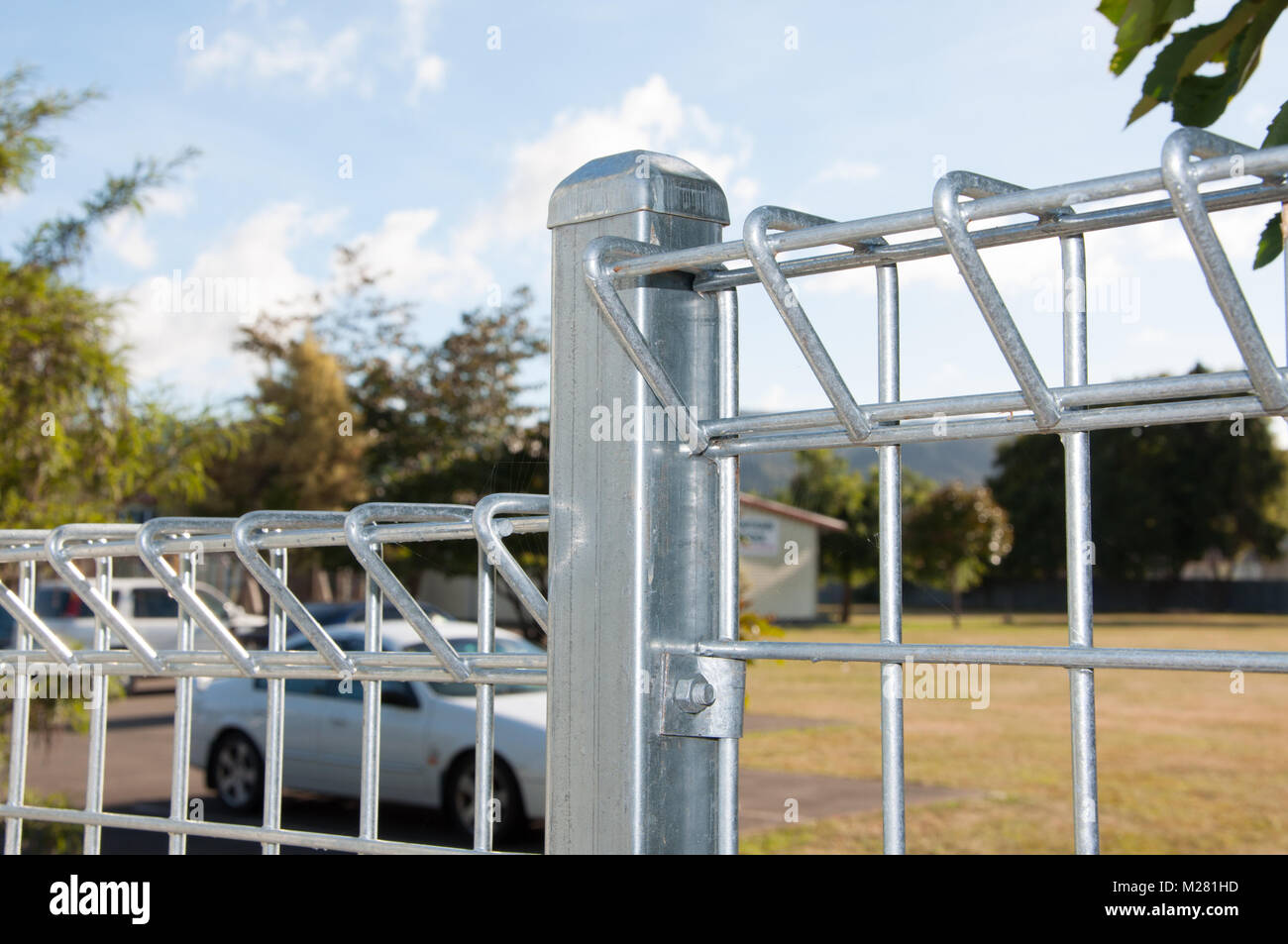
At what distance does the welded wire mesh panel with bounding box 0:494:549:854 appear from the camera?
144cm

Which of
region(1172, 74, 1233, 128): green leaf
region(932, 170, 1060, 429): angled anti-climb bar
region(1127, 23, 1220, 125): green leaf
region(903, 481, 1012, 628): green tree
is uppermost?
region(903, 481, 1012, 628): green tree

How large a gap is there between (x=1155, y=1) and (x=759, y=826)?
8.16 meters

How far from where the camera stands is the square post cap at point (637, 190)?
1.31 meters

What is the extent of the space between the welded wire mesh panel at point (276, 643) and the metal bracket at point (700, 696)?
18 centimetres

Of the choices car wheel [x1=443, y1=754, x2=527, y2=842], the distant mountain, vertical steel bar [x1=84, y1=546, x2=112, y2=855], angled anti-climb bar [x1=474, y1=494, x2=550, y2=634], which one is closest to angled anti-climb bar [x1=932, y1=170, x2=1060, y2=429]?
angled anti-climb bar [x1=474, y1=494, x2=550, y2=634]

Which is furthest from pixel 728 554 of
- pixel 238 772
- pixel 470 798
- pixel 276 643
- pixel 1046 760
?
pixel 1046 760

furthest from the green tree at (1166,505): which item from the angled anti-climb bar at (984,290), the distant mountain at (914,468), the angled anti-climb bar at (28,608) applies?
the angled anti-climb bar at (984,290)

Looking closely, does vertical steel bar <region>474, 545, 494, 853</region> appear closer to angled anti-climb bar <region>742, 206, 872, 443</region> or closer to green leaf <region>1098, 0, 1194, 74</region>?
angled anti-climb bar <region>742, 206, 872, 443</region>

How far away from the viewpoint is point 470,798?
848 centimetres

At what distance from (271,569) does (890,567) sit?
896 mm

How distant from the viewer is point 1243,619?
158ft

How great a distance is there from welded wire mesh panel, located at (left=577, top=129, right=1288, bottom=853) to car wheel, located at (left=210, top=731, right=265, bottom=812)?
9.03 m

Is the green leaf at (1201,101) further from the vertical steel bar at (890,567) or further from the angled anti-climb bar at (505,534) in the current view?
the angled anti-climb bar at (505,534)
